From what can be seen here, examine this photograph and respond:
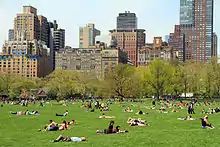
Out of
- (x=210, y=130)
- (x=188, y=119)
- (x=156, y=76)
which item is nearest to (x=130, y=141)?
(x=210, y=130)

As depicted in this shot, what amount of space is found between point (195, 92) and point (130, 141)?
8937cm

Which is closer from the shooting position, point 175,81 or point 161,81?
point 161,81

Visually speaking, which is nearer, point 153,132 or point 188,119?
point 153,132

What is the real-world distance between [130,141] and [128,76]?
80138 millimetres

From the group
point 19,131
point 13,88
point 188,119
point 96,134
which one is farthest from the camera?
point 13,88

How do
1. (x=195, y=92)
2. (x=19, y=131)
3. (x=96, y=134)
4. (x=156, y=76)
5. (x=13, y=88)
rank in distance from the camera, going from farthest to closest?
(x=13, y=88)
(x=195, y=92)
(x=156, y=76)
(x=19, y=131)
(x=96, y=134)

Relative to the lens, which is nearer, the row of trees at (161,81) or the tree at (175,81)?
the row of trees at (161,81)

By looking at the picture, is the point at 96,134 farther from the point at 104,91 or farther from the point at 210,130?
the point at 104,91

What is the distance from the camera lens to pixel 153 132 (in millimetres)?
29406

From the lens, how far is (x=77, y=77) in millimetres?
142875

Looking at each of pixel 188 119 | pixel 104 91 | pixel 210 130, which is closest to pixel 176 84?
pixel 104 91

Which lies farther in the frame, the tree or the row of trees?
the tree

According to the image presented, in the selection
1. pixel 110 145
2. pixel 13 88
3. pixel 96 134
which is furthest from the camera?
pixel 13 88

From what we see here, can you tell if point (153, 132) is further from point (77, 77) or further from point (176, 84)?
point (77, 77)
